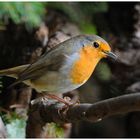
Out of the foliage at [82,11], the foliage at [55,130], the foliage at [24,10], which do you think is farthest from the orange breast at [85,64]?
the foliage at [82,11]

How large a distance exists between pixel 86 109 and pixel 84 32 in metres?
1.73

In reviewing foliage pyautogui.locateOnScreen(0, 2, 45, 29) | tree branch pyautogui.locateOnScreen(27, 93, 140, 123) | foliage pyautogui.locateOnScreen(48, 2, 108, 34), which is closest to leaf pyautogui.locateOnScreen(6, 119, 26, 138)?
tree branch pyautogui.locateOnScreen(27, 93, 140, 123)

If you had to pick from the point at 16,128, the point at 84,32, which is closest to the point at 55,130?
the point at 16,128

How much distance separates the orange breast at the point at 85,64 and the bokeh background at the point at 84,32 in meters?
0.37

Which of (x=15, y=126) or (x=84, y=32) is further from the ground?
(x=84, y=32)

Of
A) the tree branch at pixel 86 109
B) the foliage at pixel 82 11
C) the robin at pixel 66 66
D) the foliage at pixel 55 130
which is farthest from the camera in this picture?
the foliage at pixel 82 11

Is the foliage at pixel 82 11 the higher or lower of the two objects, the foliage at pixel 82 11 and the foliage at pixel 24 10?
the higher

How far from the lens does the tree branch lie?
3.90 feet

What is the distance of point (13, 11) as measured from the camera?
2467 millimetres

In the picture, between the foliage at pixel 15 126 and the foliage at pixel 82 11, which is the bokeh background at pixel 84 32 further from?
the foliage at pixel 15 126

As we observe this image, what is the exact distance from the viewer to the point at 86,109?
1.36 meters

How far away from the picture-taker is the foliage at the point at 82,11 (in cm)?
308

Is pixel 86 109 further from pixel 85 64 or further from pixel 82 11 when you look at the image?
pixel 82 11

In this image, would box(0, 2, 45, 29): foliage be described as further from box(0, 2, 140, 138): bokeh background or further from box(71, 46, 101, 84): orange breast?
box(71, 46, 101, 84): orange breast
